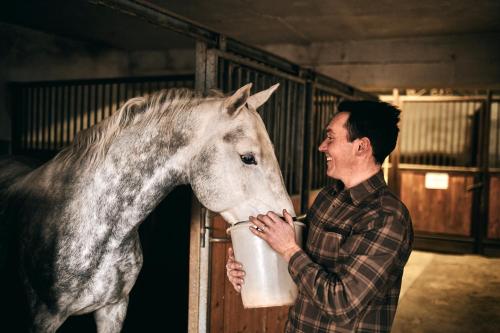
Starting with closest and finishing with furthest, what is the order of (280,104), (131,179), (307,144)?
1. (131,179)
2. (280,104)
3. (307,144)

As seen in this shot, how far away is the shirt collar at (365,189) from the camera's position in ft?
4.25

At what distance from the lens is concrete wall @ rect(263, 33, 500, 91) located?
4582mm

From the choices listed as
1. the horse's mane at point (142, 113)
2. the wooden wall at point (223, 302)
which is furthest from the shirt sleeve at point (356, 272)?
the wooden wall at point (223, 302)

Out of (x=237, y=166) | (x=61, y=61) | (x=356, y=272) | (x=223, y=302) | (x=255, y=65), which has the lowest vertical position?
(x=223, y=302)

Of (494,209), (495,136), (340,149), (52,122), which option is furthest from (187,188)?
(495,136)

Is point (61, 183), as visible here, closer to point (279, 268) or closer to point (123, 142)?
point (123, 142)

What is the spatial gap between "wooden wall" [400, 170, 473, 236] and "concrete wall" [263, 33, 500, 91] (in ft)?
5.32

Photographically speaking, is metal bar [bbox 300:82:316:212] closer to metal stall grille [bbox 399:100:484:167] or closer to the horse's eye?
the horse's eye

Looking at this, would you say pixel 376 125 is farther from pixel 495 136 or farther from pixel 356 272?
pixel 495 136

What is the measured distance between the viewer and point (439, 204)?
601cm

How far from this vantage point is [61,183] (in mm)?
1578

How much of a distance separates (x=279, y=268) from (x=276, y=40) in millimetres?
4325

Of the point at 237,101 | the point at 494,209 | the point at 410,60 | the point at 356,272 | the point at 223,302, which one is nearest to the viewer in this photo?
the point at 356,272

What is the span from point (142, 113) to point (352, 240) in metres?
0.80
